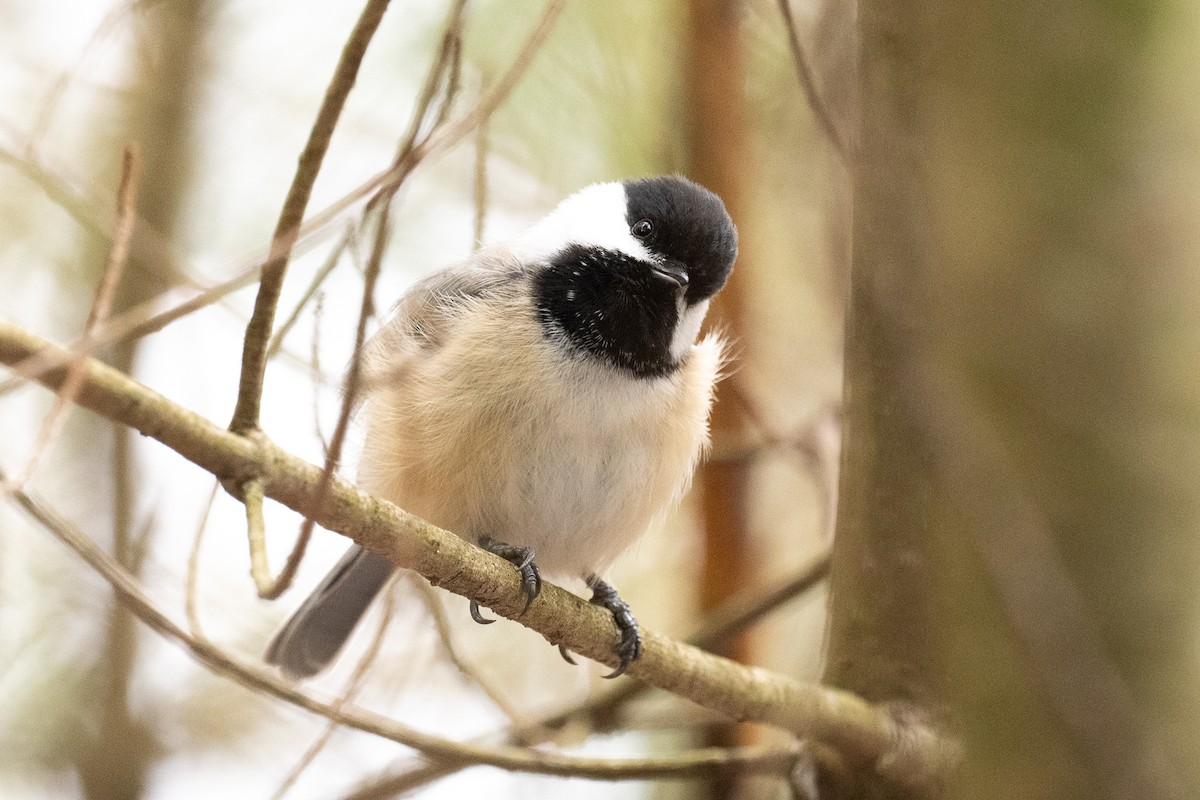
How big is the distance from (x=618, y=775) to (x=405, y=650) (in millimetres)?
852

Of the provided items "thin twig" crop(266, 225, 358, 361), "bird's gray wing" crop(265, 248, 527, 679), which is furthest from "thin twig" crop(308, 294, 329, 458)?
"bird's gray wing" crop(265, 248, 527, 679)

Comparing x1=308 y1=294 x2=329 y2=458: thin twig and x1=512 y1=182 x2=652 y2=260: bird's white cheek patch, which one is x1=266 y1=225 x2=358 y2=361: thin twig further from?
x1=512 y1=182 x2=652 y2=260: bird's white cheek patch

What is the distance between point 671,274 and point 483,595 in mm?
952

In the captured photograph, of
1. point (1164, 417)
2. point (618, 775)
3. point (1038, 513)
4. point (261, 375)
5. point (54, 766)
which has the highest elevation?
point (261, 375)

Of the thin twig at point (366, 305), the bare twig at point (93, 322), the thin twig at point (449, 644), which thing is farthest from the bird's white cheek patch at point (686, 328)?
the bare twig at point (93, 322)

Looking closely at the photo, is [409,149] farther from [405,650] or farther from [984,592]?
[405,650]

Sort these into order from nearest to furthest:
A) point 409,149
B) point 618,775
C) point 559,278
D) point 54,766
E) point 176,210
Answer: point 409,149, point 618,775, point 559,278, point 54,766, point 176,210

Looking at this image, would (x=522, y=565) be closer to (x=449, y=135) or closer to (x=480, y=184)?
(x=480, y=184)

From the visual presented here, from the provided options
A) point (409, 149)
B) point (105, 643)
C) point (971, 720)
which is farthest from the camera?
point (105, 643)

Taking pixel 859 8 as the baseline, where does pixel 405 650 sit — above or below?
below

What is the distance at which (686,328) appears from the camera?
2740 mm

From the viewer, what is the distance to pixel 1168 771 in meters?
1.68

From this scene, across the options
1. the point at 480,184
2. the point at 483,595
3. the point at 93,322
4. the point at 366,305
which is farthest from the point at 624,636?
the point at 93,322

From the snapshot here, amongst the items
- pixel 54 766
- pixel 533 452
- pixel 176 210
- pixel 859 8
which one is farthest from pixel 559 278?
pixel 54 766
